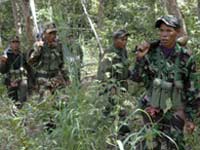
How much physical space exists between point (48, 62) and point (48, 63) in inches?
0.6

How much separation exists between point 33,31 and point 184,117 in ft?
22.4

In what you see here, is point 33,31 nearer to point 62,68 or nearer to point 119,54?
point 62,68

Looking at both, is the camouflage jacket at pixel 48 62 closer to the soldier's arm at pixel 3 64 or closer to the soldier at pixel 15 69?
the soldier's arm at pixel 3 64

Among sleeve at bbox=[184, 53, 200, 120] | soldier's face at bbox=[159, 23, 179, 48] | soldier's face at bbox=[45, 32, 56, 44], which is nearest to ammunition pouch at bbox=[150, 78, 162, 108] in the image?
sleeve at bbox=[184, 53, 200, 120]

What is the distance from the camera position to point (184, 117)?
4.73m

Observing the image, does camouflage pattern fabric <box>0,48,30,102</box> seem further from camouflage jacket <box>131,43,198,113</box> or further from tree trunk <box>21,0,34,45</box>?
camouflage jacket <box>131,43,198,113</box>

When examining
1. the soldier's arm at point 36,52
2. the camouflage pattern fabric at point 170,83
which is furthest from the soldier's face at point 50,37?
the camouflage pattern fabric at point 170,83

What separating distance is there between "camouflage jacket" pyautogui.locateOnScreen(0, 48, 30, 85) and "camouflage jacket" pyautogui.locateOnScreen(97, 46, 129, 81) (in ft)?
9.64

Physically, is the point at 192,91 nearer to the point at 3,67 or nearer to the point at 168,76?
the point at 168,76

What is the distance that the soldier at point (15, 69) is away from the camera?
29.3ft

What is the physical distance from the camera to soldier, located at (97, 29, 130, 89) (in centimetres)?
626

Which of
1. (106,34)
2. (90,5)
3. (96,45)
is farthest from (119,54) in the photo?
(90,5)

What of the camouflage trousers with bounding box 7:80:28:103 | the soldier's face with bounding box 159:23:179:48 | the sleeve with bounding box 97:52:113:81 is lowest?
the camouflage trousers with bounding box 7:80:28:103

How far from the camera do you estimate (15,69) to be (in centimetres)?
907
